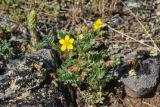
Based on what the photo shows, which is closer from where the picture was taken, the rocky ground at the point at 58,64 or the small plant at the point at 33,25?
the rocky ground at the point at 58,64

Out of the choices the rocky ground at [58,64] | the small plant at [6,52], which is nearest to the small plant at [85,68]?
the rocky ground at [58,64]

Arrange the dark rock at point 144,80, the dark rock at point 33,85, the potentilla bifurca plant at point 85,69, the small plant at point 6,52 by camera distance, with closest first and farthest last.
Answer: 1. the dark rock at point 33,85
2. the potentilla bifurca plant at point 85,69
3. the dark rock at point 144,80
4. the small plant at point 6,52

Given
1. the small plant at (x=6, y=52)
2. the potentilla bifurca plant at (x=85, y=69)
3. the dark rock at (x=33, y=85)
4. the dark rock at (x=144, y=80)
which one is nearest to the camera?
the dark rock at (x=33, y=85)

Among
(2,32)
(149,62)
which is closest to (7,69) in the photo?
(2,32)

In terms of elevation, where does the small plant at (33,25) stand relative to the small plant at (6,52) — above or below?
above

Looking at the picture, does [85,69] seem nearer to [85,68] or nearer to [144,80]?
[85,68]

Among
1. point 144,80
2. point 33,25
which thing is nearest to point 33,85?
point 33,25

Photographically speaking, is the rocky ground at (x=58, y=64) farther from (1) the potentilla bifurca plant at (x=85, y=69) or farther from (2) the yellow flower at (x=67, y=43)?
(2) the yellow flower at (x=67, y=43)

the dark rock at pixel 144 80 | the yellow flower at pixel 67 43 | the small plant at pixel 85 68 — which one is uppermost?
the yellow flower at pixel 67 43
